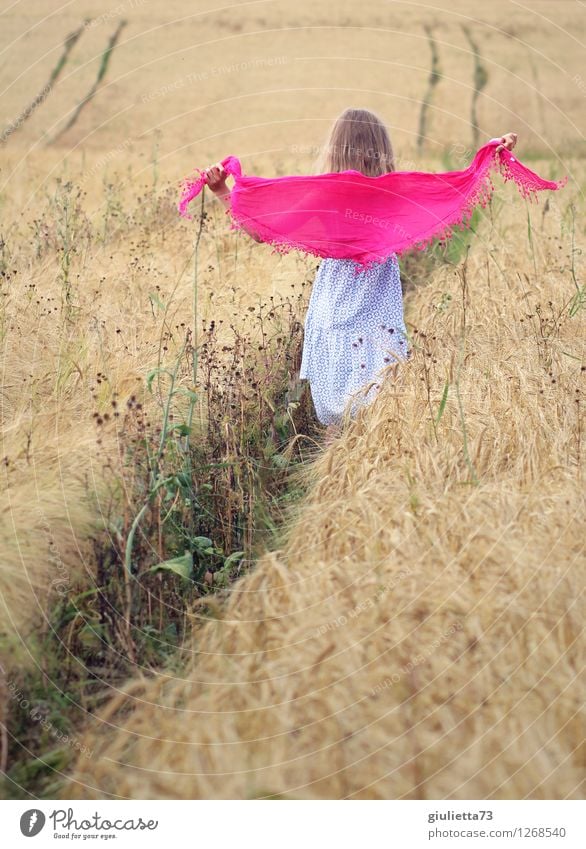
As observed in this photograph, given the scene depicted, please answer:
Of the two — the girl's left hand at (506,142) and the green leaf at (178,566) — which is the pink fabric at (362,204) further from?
the green leaf at (178,566)

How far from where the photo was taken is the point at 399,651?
2482mm

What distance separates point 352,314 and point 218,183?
0.86 metres

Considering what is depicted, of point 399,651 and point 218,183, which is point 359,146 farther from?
point 399,651

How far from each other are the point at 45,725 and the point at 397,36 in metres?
9.74

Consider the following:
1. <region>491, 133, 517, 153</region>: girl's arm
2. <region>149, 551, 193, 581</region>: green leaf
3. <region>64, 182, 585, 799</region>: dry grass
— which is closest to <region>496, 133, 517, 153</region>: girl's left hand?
<region>491, 133, 517, 153</region>: girl's arm

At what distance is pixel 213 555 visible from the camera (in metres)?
3.38

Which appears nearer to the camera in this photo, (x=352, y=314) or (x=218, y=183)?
(x=218, y=183)

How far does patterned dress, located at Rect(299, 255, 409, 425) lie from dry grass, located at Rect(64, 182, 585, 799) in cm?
80

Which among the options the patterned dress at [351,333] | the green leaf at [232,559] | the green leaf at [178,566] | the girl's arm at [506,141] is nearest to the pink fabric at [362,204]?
the girl's arm at [506,141]

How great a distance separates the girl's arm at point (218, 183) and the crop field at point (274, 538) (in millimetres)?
630

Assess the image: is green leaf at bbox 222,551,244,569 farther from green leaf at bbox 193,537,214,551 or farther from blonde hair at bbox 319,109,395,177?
blonde hair at bbox 319,109,395,177

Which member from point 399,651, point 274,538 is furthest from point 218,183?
point 399,651

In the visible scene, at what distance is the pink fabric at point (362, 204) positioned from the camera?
4.18 metres

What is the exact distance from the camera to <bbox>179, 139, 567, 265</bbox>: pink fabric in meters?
4.18
